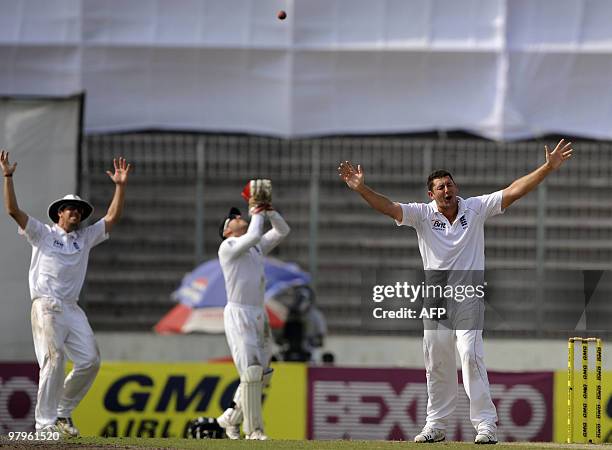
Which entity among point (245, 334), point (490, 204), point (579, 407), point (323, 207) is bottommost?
point (579, 407)

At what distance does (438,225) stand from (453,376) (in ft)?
3.26

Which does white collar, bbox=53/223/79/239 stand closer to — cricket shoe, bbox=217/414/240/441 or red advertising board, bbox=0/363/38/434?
cricket shoe, bbox=217/414/240/441

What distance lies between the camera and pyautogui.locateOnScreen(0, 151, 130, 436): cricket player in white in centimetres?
1159

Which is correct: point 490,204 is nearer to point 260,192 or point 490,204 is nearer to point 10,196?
point 260,192

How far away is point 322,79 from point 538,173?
12.6 meters

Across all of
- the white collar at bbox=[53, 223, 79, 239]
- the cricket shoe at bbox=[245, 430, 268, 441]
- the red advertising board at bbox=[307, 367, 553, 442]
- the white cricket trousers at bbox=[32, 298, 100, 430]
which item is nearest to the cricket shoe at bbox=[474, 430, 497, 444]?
the cricket shoe at bbox=[245, 430, 268, 441]

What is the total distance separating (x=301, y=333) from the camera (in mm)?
18781

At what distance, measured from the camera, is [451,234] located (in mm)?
10648

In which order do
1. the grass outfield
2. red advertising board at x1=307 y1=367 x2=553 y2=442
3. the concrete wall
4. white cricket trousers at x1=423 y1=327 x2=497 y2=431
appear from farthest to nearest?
the concrete wall → red advertising board at x1=307 y1=367 x2=553 y2=442 → white cricket trousers at x1=423 y1=327 x2=497 y2=431 → the grass outfield

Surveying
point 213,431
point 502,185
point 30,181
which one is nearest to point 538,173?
point 213,431

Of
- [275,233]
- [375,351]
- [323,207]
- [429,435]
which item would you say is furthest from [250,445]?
[323,207]

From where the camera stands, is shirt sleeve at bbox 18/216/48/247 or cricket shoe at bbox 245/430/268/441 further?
cricket shoe at bbox 245/430/268/441

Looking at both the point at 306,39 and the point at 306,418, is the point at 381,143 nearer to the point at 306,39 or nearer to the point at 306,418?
the point at 306,39

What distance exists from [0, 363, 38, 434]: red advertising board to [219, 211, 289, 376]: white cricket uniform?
3.65 metres
